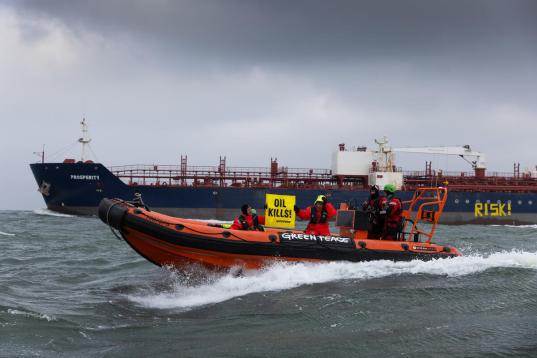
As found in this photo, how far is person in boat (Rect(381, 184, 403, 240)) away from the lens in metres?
11.2

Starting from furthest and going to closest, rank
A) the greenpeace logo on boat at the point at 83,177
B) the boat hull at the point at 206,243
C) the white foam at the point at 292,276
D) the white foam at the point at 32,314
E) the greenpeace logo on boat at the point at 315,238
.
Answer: the greenpeace logo on boat at the point at 83,177, the greenpeace logo on boat at the point at 315,238, the boat hull at the point at 206,243, the white foam at the point at 292,276, the white foam at the point at 32,314

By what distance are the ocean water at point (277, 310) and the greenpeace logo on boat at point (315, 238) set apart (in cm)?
44

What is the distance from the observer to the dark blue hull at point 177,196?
32406mm

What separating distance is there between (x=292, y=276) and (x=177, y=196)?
2431cm

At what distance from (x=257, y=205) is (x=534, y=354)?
93.4ft

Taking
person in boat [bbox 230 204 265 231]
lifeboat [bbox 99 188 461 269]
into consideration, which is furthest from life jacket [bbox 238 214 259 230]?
lifeboat [bbox 99 188 461 269]

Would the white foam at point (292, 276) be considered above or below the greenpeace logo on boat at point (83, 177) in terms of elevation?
below

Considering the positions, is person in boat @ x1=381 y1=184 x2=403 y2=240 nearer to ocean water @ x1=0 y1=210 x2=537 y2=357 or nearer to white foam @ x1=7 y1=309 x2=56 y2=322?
ocean water @ x1=0 y1=210 x2=537 y2=357

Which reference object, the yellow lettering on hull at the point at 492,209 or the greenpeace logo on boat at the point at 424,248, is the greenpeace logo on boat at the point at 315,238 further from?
the yellow lettering on hull at the point at 492,209

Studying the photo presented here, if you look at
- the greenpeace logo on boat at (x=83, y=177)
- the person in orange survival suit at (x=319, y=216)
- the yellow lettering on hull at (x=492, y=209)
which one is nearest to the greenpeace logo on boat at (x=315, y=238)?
the person in orange survival suit at (x=319, y=216)

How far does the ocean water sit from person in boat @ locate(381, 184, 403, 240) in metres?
0.84

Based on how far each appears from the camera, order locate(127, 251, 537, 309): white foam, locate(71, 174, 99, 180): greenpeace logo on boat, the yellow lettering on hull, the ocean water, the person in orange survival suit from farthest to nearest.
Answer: the yellow lettering on hull, locate(71, 174, 99, 180): greenpeace logo on boat, the person in orange survival suit, locate(127, 251, 537, 309): white foam, the ocean water

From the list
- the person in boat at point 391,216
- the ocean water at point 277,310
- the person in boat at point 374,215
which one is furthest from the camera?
the person in boat at point 374,215

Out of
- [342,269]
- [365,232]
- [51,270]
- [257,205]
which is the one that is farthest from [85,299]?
[257,205]
